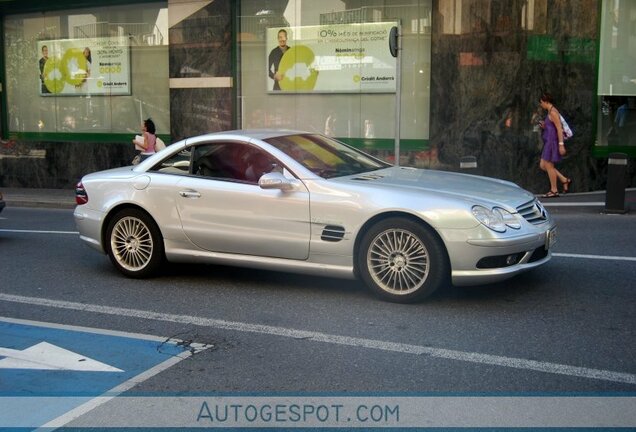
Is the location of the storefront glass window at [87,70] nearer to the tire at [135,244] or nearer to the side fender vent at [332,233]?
the tire at [135,244]

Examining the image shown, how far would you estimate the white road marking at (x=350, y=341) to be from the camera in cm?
461

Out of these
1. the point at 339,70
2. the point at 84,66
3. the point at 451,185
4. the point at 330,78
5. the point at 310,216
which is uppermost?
the point at 84,66

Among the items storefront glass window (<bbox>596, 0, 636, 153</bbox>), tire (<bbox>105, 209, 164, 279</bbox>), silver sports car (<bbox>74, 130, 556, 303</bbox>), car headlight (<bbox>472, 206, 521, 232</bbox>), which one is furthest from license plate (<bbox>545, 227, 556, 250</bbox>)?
storefront glass window (<bbox>596, 0, 636, 153</bbox>)

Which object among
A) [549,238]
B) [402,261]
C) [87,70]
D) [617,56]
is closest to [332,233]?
[402,261]

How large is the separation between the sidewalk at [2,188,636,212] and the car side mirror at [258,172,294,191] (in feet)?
23.2

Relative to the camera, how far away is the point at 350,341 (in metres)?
5.32

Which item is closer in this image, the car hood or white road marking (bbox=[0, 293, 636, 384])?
white road marking (bbox=[0, 293, 636, 384])

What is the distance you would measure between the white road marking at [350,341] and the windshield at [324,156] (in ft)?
5.62

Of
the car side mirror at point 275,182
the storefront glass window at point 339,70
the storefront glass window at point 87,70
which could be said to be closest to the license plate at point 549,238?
the car side mirror at point 275,182

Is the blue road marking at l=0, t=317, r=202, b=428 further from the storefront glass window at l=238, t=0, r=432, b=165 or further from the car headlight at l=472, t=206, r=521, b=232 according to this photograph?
the storefront glass window at l=238, t=0, r=432, b=165

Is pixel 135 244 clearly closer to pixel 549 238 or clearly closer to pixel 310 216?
pixel 310 216

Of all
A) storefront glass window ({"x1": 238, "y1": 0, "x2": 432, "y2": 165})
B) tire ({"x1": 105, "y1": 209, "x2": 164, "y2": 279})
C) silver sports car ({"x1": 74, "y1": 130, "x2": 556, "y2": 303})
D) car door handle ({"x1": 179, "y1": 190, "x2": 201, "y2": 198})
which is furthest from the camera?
storefront glass window ({"x1": 238, "y1": 0, "x2": 432, "y2": 165})

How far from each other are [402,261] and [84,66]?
14887 millimetres

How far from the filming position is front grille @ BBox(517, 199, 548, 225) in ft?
20.4
